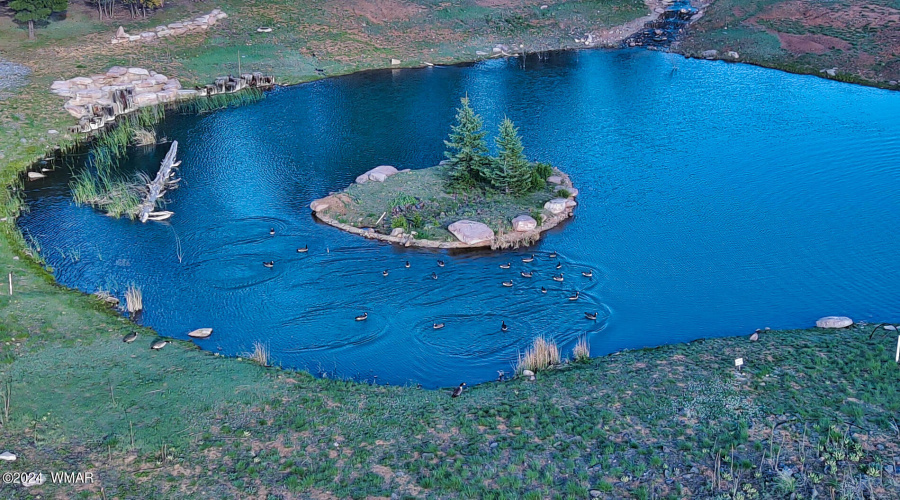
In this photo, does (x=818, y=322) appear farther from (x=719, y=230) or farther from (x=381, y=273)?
(x=381, y=273)

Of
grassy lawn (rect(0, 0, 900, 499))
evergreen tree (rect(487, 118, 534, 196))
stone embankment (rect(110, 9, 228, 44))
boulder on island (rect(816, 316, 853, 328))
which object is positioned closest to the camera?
grassy lawn (rect(0, 0, 900, 499))

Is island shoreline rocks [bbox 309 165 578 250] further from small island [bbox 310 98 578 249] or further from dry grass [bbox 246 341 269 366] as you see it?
dry grass [bbox 246 341 269 366]

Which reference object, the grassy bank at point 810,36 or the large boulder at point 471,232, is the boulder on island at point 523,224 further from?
the grassy bank at point 810,36

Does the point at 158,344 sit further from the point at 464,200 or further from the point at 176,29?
the point at 176,29

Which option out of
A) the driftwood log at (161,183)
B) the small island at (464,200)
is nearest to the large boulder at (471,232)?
the small island at (464,200)

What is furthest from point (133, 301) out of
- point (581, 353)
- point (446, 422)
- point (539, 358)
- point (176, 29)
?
point (176, 29)

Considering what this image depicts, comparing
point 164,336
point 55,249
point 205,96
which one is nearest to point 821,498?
point 164,336

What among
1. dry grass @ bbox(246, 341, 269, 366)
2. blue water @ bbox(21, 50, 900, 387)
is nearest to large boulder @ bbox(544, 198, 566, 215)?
blue water @ bbox(21, 50, 900, 387)
